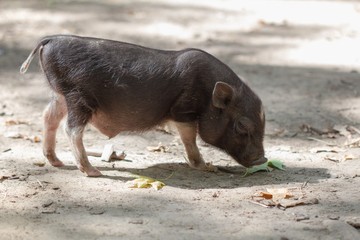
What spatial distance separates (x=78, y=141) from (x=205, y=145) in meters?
1.53

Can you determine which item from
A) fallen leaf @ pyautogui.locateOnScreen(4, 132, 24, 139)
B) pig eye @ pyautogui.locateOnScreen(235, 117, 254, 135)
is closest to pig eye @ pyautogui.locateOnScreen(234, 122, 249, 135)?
pig eye @ pyautogui.locateOnScreen(235, 117, 254, 135)

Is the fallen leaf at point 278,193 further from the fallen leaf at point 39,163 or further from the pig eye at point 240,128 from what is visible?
the fallen leaf at point 39,163

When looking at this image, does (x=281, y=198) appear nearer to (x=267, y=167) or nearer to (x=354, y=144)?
(x=267, y=167)

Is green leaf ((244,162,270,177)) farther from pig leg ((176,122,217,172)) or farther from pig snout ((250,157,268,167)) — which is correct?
pig leg ((176,122,217,172))

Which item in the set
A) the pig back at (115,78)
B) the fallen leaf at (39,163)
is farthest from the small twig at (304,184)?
the fallen leaf at (39,163)

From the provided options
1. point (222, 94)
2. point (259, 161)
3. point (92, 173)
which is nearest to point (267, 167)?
point (259, 161)

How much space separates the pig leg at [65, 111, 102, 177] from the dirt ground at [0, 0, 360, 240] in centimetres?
9

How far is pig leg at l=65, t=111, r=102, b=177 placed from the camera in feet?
19.4

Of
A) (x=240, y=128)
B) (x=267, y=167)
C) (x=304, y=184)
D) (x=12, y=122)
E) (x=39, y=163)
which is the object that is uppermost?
(x=240, y=128)

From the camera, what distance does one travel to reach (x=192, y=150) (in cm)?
640

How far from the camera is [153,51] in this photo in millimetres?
6227

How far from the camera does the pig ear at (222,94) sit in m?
6.02

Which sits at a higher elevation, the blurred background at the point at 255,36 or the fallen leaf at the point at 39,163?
the blurred background at the point at 255,36

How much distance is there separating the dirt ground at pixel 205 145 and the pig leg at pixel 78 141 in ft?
0.31
